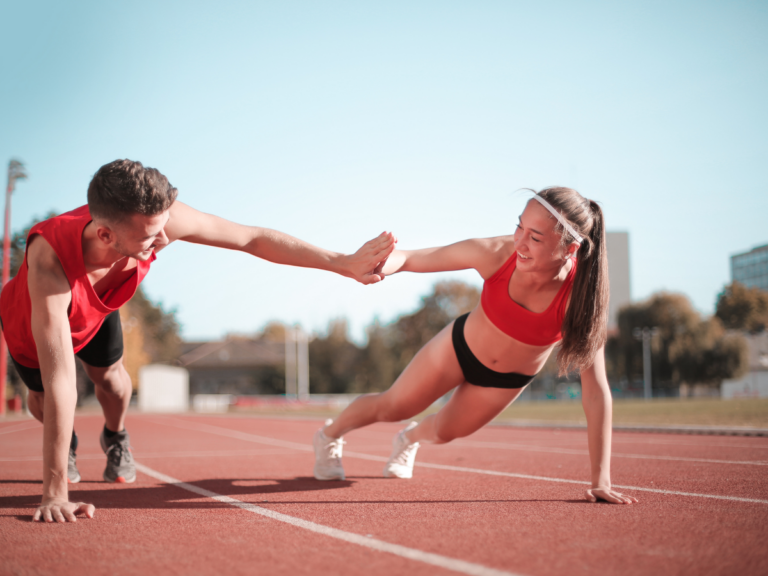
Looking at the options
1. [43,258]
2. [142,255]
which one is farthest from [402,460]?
[43,258]

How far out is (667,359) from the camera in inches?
2215

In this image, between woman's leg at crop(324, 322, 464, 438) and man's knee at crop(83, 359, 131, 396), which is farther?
man's knee at crop(83, 359, 131, 396)

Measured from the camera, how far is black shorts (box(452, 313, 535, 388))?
4.32 metres

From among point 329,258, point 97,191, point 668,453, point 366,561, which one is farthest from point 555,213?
point 668,453

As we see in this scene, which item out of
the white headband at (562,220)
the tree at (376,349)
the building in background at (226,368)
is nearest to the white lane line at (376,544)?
the white headband at (562,220)

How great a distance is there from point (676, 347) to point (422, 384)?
5738 centimetres

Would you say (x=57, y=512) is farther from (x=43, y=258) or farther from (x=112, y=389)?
(x=112, y=389)

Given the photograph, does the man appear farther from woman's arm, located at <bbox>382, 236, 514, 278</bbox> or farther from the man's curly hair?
woman's arm, located at <bbox>382, 236, 514, 278</bbox>

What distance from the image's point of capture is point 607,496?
376cm

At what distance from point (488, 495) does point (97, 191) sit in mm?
2938

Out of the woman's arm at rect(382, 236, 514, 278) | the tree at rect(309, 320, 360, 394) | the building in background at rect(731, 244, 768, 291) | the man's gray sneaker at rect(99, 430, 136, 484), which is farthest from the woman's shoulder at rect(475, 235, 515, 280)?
the building in background at rect(731, 244, 768, 291)

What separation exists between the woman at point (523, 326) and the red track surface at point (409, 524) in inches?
21.7

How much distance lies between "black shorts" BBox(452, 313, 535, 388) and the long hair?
48 cm

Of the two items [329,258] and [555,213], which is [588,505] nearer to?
[555,213]
